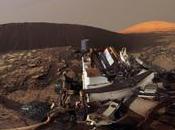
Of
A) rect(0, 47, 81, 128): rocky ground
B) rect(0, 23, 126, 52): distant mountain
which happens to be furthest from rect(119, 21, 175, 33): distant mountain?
rect(0, 47, 81, 128): rocky ground

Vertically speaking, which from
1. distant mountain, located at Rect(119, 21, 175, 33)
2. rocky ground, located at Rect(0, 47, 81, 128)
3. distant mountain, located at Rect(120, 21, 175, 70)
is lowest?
rocky ground, located at Rect(0, 47, 81, 128)

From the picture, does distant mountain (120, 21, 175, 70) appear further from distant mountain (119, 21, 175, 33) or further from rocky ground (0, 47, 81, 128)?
rocky ground (0, 47, 81, 128)

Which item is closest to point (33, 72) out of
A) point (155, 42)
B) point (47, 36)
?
point (47, 36)

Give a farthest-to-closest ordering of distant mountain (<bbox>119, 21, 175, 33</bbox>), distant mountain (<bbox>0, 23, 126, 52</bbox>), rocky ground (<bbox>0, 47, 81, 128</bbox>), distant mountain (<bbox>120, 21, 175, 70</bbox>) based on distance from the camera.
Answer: distant mountain (<bbox>119, 21, 175, 33</bbox>)
distant mountain (<bbox>0, 23, 126, 52</bbox>)
distant mountain (<bbox>120, 21, 175, 70</bbox>)
rocky ground (<bbox>0, 47, 81, 128</bbox>)

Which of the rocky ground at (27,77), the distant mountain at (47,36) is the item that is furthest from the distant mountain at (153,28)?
the rocky ground at (27,77)

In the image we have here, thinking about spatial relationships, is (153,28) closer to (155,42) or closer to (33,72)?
(155,42)

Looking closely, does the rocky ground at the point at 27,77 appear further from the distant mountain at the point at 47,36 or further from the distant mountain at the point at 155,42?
the distant mountain at the point at 155,42
